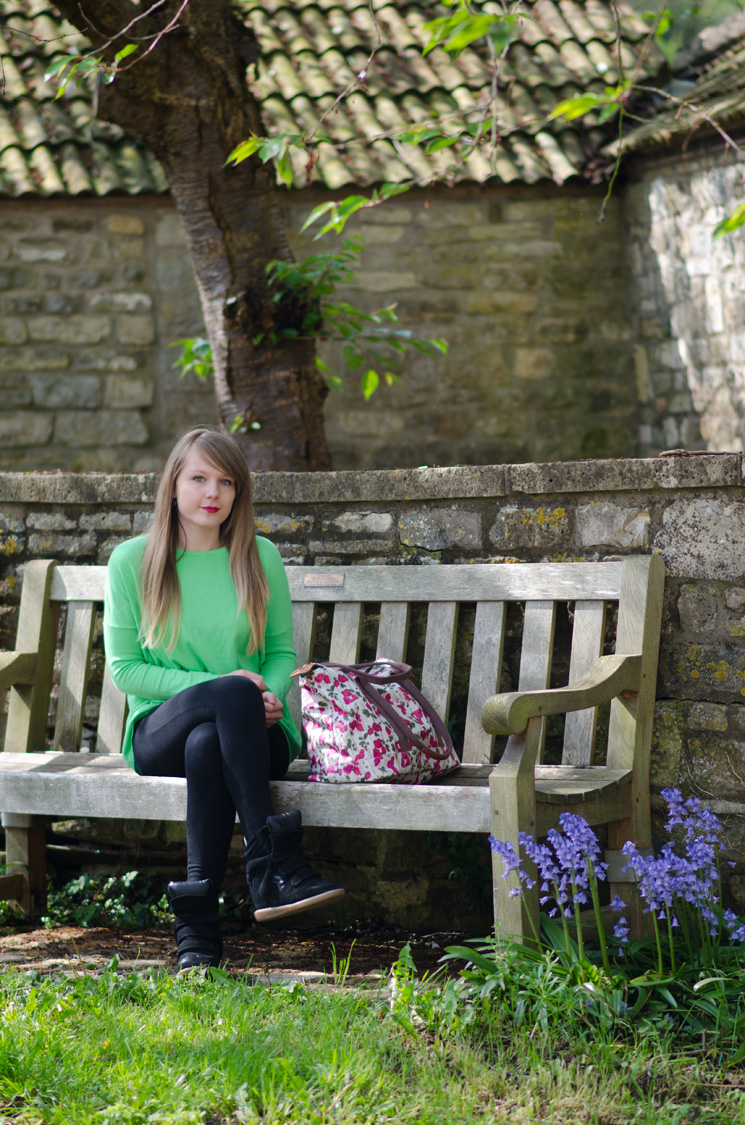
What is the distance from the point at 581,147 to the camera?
6770 millimetres

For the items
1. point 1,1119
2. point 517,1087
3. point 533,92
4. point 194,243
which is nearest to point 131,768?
point 1,1119

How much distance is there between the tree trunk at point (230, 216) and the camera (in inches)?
173

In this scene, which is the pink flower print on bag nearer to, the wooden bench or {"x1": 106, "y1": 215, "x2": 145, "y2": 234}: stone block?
the wooden bench

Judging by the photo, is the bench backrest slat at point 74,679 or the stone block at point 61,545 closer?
the bench backrest slat at point 74,679

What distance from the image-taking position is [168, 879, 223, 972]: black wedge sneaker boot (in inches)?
110

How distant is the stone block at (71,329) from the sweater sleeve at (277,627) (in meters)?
3.79

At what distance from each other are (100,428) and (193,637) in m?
3.77

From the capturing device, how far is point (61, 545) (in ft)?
12.8

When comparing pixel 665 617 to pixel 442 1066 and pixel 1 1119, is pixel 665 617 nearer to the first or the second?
pixel 442 1066

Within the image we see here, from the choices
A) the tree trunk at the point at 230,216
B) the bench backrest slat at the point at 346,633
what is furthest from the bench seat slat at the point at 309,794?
the tree trunk at the point at 230,216

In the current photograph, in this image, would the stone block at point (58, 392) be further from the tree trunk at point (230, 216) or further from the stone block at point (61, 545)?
the stone block at point (61, 545)

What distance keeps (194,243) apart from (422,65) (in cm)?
321

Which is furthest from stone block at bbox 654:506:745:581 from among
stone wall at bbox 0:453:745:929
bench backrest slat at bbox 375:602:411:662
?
bench backrest slat at bbox 375:602:411:662

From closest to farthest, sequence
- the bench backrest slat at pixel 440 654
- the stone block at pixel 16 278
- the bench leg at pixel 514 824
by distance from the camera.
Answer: the bench leg at pixel 514 824, the bench backrest slat at pixel 440 654, the stone block at pixel 16 278
